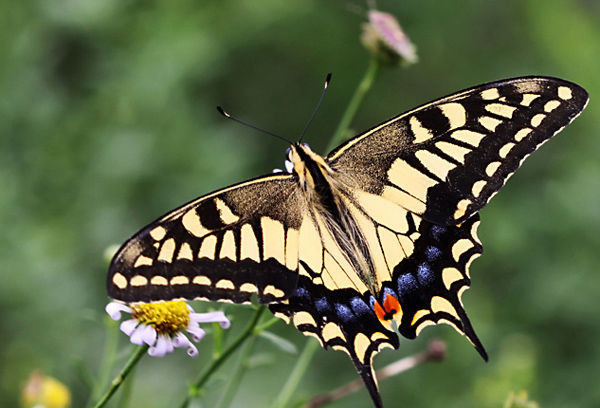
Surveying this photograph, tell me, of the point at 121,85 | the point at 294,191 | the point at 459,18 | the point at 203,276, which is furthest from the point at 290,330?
the point at 459,18

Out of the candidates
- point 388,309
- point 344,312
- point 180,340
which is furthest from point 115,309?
point 388,309

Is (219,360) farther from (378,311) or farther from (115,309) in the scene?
(378,311)

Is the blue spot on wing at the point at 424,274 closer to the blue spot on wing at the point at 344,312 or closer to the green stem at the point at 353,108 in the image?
the blue spot on wing at the point at 344,312

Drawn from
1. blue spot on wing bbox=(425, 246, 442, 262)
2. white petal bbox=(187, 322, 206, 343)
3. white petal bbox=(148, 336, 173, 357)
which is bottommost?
white petal bbox=(148, 336, 173, 357)

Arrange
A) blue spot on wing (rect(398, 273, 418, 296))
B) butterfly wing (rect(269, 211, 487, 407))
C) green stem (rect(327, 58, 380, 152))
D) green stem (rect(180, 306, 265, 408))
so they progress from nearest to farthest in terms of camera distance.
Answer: green stem (rect(180, 306, 265, 408)) → butterfly wing (rect(269, 211, 487, 407)) → blue spot on wing (rect(398, 273, 418, 296)) → green stem (rect(327, 58, 380, 152))

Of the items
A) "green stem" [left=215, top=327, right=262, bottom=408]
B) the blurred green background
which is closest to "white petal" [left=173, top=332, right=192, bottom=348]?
"green stem" [left=215, top=327, right=262, bottom=408]

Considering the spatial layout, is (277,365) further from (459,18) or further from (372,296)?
(459,18)

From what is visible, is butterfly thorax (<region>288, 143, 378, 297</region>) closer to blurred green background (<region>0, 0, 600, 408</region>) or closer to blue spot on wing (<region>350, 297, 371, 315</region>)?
blue spot on wing (<region>350, 297, 371, 315</region>)
